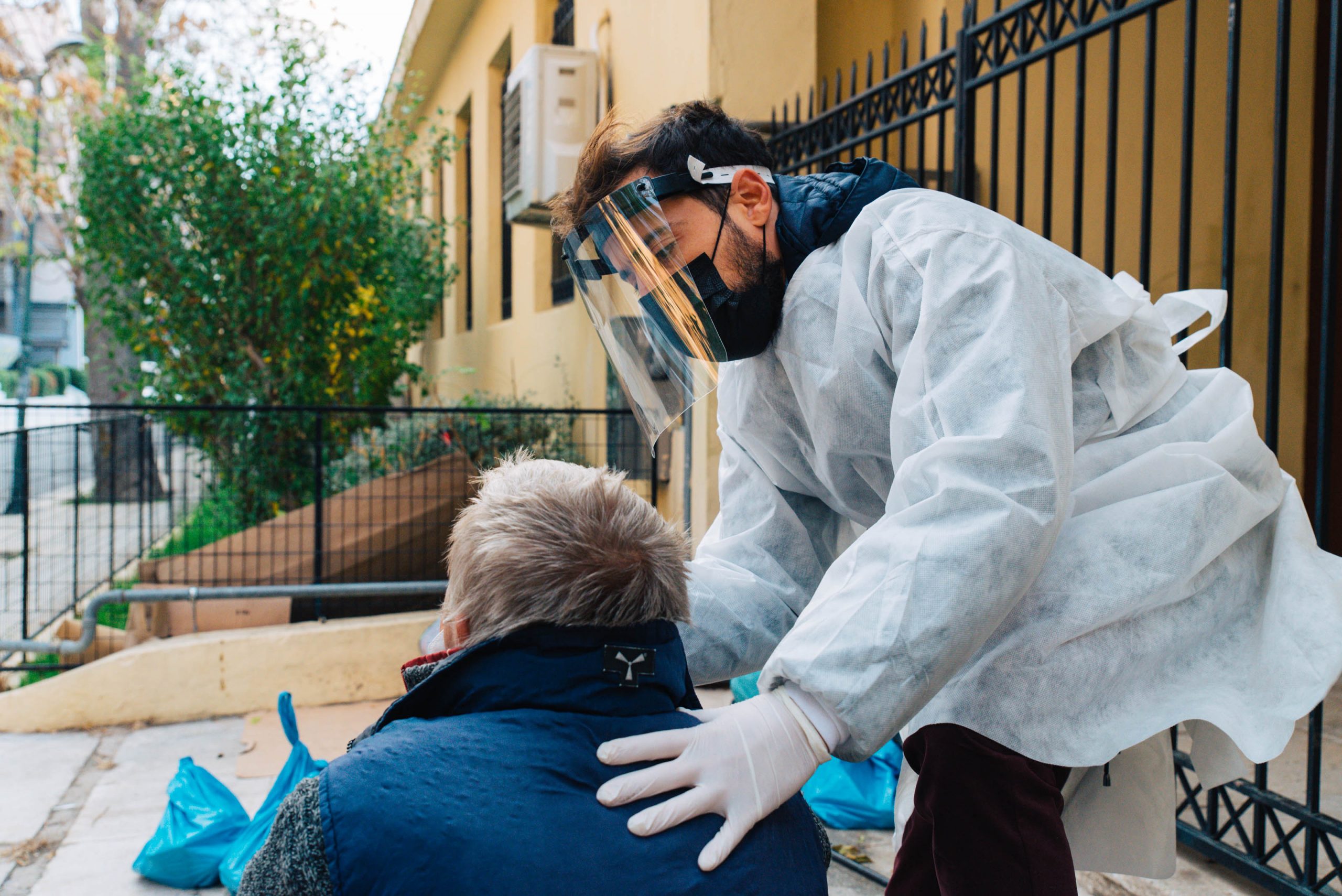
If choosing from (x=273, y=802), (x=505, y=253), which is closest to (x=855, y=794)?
(x=273, y=802)

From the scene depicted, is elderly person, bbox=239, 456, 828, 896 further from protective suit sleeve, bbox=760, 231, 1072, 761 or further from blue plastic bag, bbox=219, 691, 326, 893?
blue plastic bag, bbox=219, 691, 326, 893

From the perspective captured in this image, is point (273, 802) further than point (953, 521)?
Yes

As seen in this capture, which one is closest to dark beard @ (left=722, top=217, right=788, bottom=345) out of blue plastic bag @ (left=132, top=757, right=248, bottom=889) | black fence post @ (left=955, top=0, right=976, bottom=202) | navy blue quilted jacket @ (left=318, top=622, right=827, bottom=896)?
navy blue quilted jacket @ (left=318, top=622, right=827, bottom=896)

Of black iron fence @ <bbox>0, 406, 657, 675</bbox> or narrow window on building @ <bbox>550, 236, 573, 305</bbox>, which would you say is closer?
black iron fence @ <bbox>0, 406, 657, 675</bbox>

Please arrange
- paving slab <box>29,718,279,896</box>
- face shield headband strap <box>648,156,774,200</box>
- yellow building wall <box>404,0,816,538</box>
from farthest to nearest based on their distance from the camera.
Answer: yellow building wall <box>404,0,816,538</box>
paving slab <box>29,718,279,896</box>
face shield headband strap <box>648,156,774,200</box>

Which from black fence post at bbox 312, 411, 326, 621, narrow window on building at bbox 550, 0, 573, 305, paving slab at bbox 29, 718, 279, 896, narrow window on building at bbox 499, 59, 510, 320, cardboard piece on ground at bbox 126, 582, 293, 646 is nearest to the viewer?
paving slab at bbox 29, 718, 279, 896

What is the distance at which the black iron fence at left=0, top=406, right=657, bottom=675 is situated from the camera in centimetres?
510

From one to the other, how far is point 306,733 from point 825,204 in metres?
3.70

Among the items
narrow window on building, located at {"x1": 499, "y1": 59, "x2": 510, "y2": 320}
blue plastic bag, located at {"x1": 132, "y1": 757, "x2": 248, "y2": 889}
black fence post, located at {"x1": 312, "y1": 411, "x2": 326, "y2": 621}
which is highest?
narrow window on building, located at {"x1": 499, "y1": 59, "x2": 510, "y2": 320}

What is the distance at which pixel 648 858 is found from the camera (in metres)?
1.13

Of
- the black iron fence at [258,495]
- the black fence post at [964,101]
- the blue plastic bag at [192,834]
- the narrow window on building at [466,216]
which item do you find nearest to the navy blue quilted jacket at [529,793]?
the blue plastic bag at [192,834]

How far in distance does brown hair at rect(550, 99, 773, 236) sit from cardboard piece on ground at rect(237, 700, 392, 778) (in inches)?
109

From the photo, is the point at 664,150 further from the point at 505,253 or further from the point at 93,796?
the point at 505,253

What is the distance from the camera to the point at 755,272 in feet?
5.56
